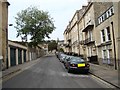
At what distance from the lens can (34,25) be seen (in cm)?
6625

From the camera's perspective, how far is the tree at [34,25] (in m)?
65.9

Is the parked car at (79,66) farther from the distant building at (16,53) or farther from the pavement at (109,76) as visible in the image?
the distant building at (16,53)

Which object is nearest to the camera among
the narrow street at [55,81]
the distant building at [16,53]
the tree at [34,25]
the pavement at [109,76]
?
the narrow street at [55,81]

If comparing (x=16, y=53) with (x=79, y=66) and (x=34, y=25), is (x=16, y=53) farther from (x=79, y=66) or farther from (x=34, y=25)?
(x=34, y=25)

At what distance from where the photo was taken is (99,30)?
87.5ft

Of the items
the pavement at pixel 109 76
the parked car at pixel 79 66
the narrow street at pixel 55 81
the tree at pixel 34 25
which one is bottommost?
the narrow street at pixel 55 81

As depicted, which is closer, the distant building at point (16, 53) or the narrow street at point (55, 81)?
the narrow street at point (55, 81)

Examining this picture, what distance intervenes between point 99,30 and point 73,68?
952 centimetres

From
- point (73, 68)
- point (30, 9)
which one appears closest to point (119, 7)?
point (73, 68)

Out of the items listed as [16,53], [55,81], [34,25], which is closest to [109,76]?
[55,81]

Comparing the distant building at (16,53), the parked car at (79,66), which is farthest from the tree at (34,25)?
the parked car at (79,66)

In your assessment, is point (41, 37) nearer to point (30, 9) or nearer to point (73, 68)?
point (30, 9)

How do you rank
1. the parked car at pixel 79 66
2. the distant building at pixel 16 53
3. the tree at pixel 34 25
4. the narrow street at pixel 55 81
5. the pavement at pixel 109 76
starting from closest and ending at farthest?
1. the narrow street at pixel 55 81
2. the pavement at pixel 109 76
3. the parked car at pixel 79 66
4. the distant building at pixel 16 53
5. the tree at pixel 34 25

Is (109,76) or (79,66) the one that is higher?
(79,66)
